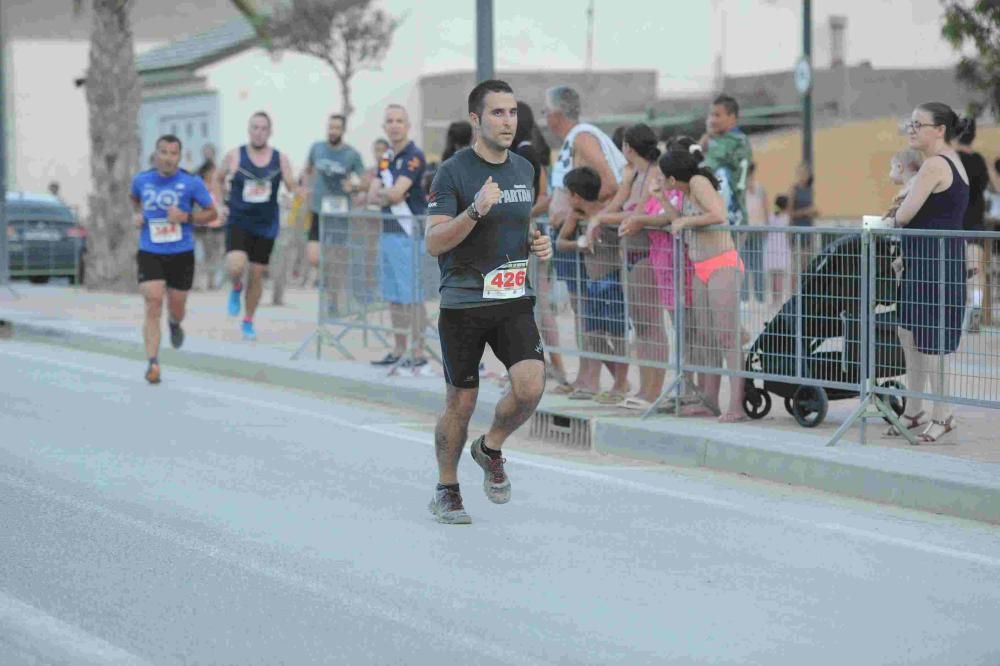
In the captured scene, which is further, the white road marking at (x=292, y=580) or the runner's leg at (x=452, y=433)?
the runner's leg at (x=452, y=433)

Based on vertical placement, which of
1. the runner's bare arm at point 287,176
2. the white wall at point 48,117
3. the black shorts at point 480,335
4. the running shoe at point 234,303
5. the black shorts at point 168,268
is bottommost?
the running shoe at point 234,303

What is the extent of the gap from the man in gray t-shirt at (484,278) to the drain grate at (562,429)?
8.60 feet

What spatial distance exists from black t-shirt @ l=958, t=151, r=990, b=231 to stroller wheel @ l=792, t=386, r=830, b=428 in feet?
13.6

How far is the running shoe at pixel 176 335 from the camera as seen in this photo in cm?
1526

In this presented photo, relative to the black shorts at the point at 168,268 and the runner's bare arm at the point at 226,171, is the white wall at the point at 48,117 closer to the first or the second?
the runner's bare arm at the point at 226,171

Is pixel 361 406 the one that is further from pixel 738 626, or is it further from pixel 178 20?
pixel 178 20

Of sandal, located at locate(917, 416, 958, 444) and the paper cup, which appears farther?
sandal, located at locate(917, 416, 958, 444)

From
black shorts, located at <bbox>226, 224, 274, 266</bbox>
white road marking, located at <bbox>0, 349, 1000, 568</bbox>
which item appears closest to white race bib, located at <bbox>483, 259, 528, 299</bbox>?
white road marking, located at <bbox>0, 349, 1000, 568</bbox>

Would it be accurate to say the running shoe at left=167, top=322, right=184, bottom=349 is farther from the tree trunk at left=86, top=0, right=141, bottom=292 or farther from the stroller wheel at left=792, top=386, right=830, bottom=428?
the tree trunk at left=86, top=0, right=141, bottom=292

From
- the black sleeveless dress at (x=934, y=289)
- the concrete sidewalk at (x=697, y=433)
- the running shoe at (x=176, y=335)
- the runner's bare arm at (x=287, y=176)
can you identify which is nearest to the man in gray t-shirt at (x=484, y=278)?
the concrete sidewalk at (x=697, y=433)

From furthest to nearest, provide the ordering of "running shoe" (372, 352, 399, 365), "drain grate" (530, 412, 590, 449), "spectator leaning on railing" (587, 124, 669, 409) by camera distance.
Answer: "running shoe" (372, 352, 399, 365) → "spectator leaning on railing" (587, 124, 669, 409) → "drain grate" (530, 412, 590, 449)

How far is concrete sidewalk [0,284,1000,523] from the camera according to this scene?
8.95 m

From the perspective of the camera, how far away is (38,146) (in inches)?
2023

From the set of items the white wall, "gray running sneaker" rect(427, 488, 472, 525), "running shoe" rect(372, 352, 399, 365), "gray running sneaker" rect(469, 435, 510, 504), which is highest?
the white wall
